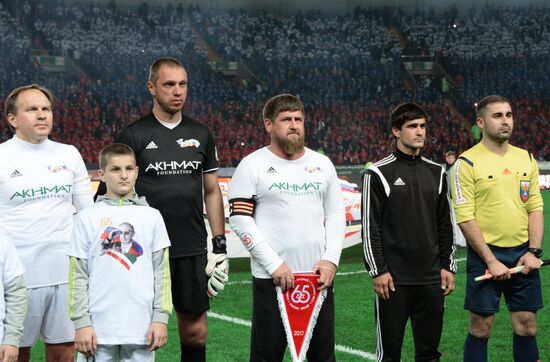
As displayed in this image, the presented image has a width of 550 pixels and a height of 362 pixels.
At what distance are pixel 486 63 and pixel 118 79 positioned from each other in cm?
1481

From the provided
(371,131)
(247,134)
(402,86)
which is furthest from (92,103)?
(402,86)

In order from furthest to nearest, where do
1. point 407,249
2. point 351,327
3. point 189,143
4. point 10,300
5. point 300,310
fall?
point 351,327 → point 189,143 → point 407,249 → point 300,310 → point 10,300

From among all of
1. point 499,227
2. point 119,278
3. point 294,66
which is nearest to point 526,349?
point 499,227

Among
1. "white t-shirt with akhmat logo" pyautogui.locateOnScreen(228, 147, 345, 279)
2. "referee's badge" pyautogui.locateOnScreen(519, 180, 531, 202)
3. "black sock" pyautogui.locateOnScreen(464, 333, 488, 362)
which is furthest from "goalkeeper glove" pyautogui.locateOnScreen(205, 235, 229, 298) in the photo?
"referee's badge" pyautogui.locateOnScreen(519, 180, 531, 202)

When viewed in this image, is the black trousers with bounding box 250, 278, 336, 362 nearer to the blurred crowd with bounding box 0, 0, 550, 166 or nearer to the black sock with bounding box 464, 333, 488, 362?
the black sock with bounding box 464, 333, 488, 362

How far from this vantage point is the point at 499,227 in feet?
16.6

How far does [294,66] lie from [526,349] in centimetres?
2772

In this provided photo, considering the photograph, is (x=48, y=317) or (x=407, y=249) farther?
(x=407, y=249)

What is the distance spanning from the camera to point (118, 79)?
30.0 meters

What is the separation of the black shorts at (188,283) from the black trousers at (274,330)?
0.56m

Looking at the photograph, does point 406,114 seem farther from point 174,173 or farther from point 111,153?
point 111,153

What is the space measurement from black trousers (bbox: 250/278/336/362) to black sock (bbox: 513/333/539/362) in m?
1.41

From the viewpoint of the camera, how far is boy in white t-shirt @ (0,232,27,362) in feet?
12.4

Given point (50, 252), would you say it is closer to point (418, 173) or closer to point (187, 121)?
point (187, 121)
